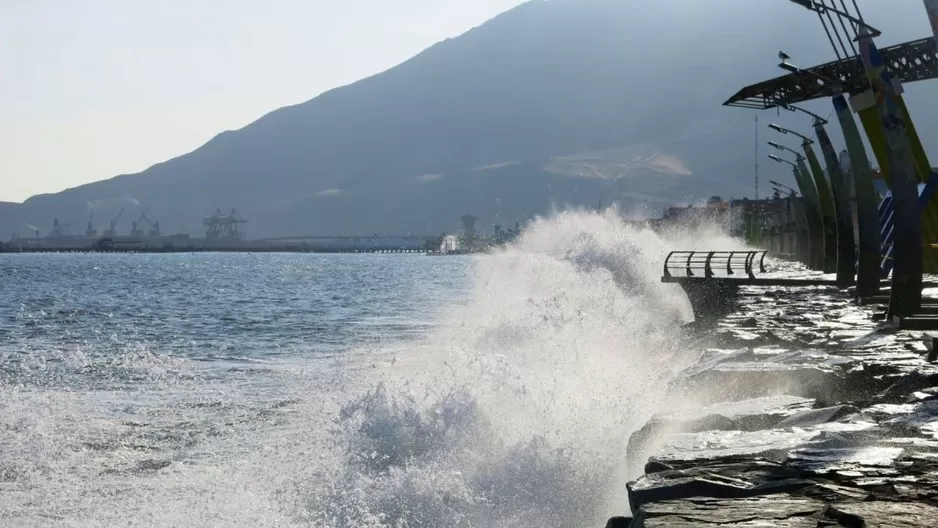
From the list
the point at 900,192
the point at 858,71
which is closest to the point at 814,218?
the point at 858,71

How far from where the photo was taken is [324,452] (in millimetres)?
12641

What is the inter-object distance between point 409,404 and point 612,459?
3764 mm

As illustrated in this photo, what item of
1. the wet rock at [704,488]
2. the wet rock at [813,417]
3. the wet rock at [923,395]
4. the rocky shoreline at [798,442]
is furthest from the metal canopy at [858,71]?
the wet rock at [704,488]

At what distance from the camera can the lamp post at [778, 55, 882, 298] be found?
72.6 feet

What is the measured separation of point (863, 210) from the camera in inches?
886

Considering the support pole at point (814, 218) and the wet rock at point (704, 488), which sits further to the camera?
the support pole at point (814, 218)

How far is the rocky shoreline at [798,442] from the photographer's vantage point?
5.91 meters

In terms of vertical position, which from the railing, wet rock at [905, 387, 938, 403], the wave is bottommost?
the wave

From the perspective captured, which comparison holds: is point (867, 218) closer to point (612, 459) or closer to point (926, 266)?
point (926, 266)

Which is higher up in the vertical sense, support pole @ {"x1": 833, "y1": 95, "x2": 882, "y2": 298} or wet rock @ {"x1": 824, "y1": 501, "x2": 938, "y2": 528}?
support pole @ {"x1": 833, "y1": 95, "x2": 882, "y2": 298}

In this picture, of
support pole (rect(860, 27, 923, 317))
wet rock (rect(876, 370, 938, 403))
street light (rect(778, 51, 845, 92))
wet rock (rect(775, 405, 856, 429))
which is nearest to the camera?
wet rock (rect(775, 405, 856, 429))

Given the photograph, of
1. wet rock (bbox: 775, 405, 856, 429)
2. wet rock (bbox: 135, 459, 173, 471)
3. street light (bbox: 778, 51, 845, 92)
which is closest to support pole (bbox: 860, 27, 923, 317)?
street light (bbox: 778, 51, 845, 92)

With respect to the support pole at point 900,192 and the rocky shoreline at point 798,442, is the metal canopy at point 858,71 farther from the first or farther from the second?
the rocky shoreline at point 798,442

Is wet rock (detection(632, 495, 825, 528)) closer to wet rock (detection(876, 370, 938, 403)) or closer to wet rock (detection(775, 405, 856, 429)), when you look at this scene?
wet rock (detection(775, 405, 856, 429))
